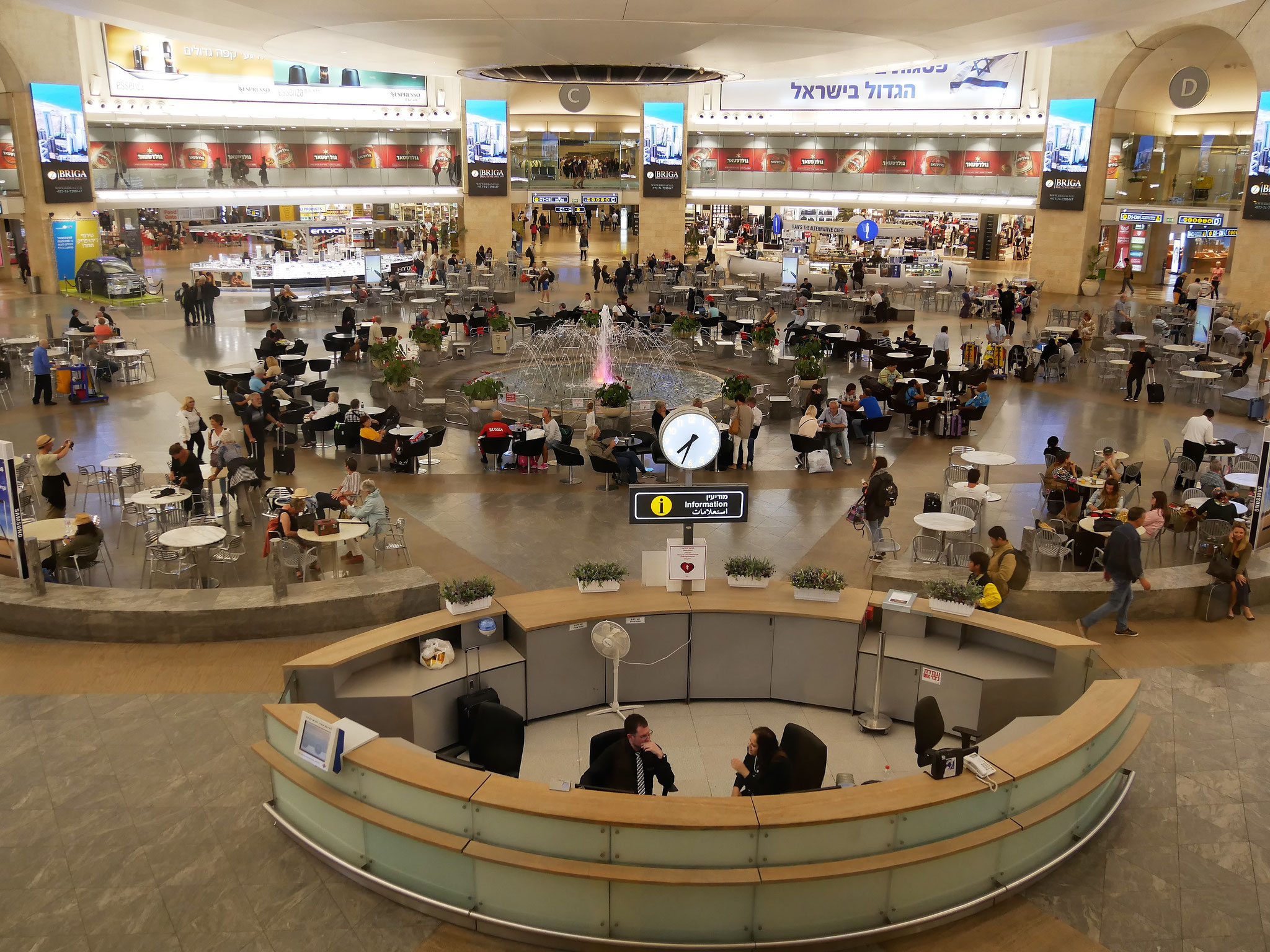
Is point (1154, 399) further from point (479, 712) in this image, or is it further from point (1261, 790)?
point (479, 712)

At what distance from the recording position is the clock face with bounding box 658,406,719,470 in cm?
887

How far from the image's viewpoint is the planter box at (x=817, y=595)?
910 centimetres

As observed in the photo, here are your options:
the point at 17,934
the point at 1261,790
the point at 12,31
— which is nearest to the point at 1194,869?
the point at 1261,790

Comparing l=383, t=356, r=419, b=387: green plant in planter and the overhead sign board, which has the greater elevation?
the overhead sign board

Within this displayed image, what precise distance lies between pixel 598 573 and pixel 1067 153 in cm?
3239

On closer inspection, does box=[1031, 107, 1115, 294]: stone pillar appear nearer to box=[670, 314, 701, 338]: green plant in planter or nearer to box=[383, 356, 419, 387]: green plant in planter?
box=[670, 314, 701, 338]: green plant in planter

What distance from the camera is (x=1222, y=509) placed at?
11828mm

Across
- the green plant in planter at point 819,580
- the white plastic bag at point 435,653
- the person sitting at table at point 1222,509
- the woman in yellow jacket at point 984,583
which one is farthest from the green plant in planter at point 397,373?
the person sitting at table at point 1222,509

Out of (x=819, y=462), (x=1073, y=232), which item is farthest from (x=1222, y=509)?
(x=1073, y=232)

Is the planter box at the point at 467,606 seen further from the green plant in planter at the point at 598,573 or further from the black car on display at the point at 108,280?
the black car on display at the point at 108,280

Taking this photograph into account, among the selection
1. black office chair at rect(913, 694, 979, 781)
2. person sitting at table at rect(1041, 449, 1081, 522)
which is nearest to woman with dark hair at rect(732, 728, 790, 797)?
black office chair at rect(913, 694, 979, 781)

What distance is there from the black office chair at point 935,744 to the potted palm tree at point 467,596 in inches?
142

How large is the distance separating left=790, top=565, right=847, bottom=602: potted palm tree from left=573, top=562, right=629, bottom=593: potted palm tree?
5.04ft

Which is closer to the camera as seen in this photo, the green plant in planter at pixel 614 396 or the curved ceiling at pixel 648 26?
the curved ceiling at pixel 648 26
